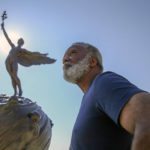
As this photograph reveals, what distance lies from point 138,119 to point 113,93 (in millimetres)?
261

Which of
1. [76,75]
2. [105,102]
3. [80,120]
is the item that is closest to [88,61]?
[76,75]

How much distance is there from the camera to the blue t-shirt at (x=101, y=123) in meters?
1.53

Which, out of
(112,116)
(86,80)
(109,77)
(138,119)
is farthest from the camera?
(86,80)

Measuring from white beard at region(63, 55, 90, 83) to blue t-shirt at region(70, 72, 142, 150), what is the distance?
2.06 ft

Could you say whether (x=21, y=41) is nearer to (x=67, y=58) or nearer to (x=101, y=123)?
(x=67, y=58)

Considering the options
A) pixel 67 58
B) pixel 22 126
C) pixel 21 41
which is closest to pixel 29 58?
pixel 21 41

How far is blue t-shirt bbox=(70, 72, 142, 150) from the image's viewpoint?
1.53m

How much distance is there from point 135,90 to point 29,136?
196 cm

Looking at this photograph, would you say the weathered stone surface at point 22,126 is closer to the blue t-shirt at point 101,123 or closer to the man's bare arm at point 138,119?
the blue t-shirt at point 101,123

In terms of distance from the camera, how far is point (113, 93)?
1455 mm

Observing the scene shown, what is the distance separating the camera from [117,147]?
168 cm

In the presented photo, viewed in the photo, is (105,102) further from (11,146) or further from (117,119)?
(11,146)

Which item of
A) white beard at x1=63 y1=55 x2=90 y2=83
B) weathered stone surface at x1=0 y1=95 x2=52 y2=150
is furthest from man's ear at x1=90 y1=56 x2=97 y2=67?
weathered stone surface at x1=0 y1=95 x2=52 y2=150

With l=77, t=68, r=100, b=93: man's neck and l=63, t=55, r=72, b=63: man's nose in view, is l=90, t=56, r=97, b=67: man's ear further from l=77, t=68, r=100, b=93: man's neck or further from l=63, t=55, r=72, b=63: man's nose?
l=63, t=55, r=72, b=63: man's nose
